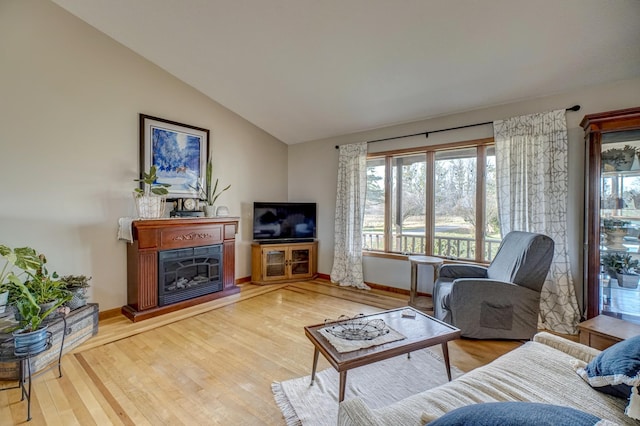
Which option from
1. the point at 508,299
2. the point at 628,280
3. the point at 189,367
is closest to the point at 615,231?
the point at 628,280

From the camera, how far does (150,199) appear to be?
3.28 meters

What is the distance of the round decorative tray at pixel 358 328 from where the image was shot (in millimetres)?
1922

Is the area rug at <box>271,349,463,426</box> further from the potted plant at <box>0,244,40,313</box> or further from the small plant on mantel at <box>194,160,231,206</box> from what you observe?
the small plant on mantel at <box>194,160,231,206</box>

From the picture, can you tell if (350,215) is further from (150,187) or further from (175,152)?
(150,187)

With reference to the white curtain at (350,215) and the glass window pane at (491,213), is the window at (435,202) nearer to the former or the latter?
the glass window pane at (491,213)

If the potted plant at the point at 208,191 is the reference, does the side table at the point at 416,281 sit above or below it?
below

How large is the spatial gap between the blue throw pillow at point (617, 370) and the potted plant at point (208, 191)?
3.94m

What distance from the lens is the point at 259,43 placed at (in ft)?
9.77

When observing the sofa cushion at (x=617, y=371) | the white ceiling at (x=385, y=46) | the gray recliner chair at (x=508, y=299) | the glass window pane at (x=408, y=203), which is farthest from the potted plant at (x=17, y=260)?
the glass window pane at (x=408, y=203)

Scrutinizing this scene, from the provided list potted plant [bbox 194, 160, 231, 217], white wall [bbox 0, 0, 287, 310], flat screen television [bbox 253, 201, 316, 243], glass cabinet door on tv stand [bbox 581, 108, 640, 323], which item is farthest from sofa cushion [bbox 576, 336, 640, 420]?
white wall [bbox 0, 0, 287, 310]

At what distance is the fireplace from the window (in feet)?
7.69

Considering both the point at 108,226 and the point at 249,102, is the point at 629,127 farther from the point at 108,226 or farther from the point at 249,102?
the point at 108,226

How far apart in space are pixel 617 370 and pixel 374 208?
3547 millimetres

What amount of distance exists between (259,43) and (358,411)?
3236 millimetres
